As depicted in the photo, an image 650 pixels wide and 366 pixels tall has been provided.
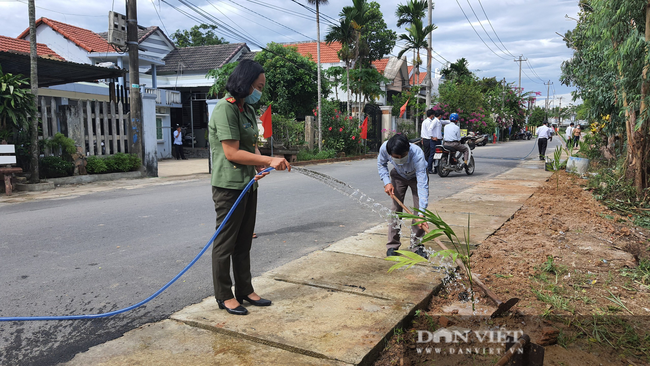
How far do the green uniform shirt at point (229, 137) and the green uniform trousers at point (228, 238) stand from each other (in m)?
0.08

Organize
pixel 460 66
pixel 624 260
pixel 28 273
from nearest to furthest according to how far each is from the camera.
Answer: pixel 28 273
pixel 624 260
pixel 460 66

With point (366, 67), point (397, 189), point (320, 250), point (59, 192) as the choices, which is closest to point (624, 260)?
point (397, 189)

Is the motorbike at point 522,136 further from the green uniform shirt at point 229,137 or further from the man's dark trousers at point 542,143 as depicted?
the green uniform shirt at point 229,137

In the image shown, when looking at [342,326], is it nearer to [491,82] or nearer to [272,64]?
[272,64]

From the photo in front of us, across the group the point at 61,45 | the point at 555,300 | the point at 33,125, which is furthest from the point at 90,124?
the point at 61,45

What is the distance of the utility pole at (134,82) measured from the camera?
1270 centimetres

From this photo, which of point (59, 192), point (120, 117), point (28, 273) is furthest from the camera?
point (120, 117)

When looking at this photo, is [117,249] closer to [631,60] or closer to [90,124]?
[631,60]

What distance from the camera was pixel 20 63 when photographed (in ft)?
38.8

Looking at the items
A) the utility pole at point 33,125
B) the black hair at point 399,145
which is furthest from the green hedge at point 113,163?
the black hair at point 399,145

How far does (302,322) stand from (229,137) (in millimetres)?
1330

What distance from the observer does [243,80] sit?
3.21m

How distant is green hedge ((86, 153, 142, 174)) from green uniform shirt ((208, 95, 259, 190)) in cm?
1003

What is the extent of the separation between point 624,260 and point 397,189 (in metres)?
2.37
